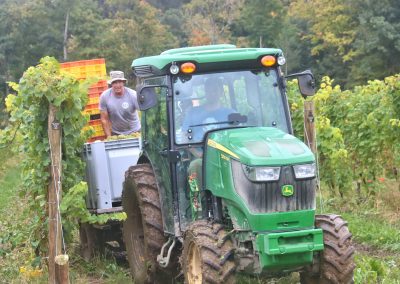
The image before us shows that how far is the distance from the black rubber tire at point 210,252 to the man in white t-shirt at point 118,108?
339 centimetres

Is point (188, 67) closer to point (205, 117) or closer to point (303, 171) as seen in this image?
point (205, 117)

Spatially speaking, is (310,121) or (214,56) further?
(310,121)

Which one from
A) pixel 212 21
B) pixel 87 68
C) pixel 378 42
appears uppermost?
pixel 212 21

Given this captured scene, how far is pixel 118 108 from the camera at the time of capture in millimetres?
9422

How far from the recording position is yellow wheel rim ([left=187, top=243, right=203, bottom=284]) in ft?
20.4

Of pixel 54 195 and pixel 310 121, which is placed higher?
pixel 310 121

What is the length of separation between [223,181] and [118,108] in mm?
3368

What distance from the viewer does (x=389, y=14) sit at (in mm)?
46781

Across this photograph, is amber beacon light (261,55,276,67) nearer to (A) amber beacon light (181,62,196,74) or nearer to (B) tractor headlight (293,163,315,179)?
(A) amber beacon light (181,62,196,74)

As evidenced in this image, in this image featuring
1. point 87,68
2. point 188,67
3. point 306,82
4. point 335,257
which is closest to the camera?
point 335,257

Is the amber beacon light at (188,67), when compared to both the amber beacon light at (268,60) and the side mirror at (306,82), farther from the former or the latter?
the side mirror at (306,82)

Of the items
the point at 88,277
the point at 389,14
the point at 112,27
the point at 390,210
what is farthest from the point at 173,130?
the point at 112,27

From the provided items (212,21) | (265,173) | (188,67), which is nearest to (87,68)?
(188,67)

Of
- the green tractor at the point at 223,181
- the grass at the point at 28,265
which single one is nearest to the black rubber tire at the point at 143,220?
the green tractor at the point at 223,181
